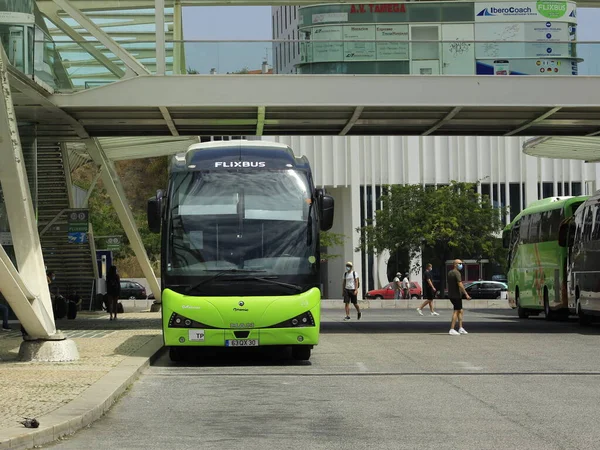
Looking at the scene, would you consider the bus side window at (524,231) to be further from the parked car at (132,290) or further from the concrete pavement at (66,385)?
the parked car at (132,290)

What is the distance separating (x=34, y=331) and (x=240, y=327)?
308cm

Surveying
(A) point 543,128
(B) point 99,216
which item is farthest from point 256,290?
(B) point 99,216

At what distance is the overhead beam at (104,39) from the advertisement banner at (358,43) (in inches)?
181

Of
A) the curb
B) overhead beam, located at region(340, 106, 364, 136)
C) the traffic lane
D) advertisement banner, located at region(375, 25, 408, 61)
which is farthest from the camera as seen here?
overhead beam, located at region(340, 106, 364, 136)

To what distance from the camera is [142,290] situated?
7188 centimetres

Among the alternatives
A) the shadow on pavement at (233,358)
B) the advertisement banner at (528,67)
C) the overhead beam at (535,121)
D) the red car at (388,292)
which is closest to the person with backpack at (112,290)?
the overhead beam at (535,121)

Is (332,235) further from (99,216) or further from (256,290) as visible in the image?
(256,290)

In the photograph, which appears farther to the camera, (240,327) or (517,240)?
(517,240)

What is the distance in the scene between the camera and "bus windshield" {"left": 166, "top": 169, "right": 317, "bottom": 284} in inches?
760

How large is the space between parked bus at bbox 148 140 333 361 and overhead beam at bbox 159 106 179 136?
24.9 ft

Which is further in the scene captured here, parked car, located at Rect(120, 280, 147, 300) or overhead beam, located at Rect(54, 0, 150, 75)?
parked car, located at Rect(120, 280, 147, 300)

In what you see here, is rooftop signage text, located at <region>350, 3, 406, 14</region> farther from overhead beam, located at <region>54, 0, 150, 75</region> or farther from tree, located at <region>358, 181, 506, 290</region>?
tree, located at <region>358, 181, 506, 290</region>

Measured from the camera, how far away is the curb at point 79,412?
9.69 meters

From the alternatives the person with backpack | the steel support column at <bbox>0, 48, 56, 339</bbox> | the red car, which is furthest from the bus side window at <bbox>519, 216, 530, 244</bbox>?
the red car
